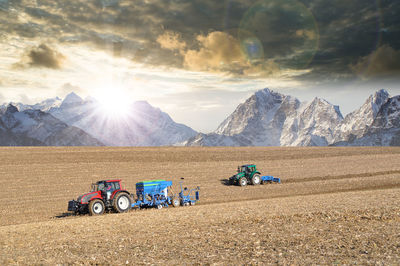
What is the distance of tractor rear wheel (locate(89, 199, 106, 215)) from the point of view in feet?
76.8

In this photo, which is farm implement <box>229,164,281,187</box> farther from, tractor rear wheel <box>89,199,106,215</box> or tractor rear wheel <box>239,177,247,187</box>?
tractor rear wheel <box>89,199,106,215</box>

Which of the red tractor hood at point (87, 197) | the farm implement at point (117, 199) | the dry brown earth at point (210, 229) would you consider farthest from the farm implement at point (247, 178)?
the red tractor hood at point (87, 197)

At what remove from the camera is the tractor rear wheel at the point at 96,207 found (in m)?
23.4

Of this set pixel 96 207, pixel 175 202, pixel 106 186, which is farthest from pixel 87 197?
pixel 175 202

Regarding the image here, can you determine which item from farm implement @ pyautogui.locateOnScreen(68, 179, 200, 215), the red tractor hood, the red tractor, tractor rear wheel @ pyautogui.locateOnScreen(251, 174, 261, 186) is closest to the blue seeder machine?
farm implement @ pyautogui.locateOnScreen(68, 179, 200, 215)

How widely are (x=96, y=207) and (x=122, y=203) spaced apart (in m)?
1.93

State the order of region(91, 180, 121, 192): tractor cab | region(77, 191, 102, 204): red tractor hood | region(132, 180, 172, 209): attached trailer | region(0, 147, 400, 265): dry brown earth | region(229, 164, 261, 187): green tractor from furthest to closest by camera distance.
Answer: region(229, 164, 261, 187): green tractor, region(132, 180, 172, 209): attached trailer, region(91, 180, 121, 192): tractor cab, region(77, 191, 102, 204): red tractor hood, region(0, 147, 400, 265): dry brown earth

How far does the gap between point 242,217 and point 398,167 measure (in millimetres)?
44948

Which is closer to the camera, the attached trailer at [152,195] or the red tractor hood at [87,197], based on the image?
the red tractor hood at [87,197]

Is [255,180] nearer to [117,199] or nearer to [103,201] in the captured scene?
[117,199]

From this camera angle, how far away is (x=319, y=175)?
45969 millimetres

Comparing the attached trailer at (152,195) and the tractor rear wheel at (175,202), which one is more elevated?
the attached trailer at (152,195)

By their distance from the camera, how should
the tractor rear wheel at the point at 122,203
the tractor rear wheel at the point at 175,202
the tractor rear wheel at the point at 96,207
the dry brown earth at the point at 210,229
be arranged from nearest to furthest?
the dry brown earth at the point at 210,229 < the tractor rear wheel at the point at 96,207 < the tractor rear wheel at the point at 122,203 < the tractor rear wheel at the point at 175,202

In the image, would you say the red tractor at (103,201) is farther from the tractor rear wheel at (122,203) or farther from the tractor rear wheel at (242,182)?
the tractor rear wheel at (242,182)
